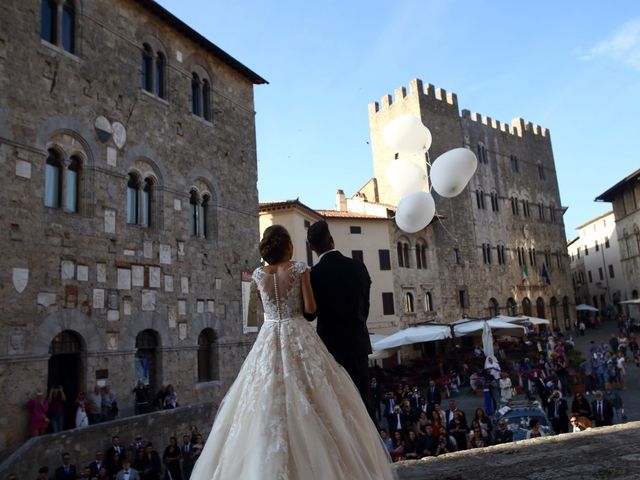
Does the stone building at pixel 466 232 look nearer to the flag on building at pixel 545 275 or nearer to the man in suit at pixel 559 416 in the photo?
the flag on building at pixel 545 275

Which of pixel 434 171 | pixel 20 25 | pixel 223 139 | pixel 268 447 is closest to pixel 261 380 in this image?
pixel 268 447

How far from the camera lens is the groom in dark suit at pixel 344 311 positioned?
3686 millimetres

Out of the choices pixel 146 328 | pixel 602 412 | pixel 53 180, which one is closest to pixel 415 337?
pixel 602 412

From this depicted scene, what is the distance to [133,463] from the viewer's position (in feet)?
37.1

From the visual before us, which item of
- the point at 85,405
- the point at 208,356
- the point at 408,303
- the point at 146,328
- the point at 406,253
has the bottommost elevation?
the point at 85,405

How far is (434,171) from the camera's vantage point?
10.6 metres

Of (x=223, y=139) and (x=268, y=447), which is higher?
(x=223, y=139)

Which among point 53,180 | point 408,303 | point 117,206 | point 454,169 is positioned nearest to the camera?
point 454,169

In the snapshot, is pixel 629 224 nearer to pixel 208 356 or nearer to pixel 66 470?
pixel 208 356

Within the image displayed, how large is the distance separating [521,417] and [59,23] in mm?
13709

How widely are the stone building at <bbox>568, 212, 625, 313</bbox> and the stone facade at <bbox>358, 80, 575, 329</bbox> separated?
866 centimetres

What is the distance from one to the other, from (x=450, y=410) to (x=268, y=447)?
393 inches

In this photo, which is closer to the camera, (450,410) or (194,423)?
(450,410)

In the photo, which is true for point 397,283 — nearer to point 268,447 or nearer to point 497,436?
point 497,436
